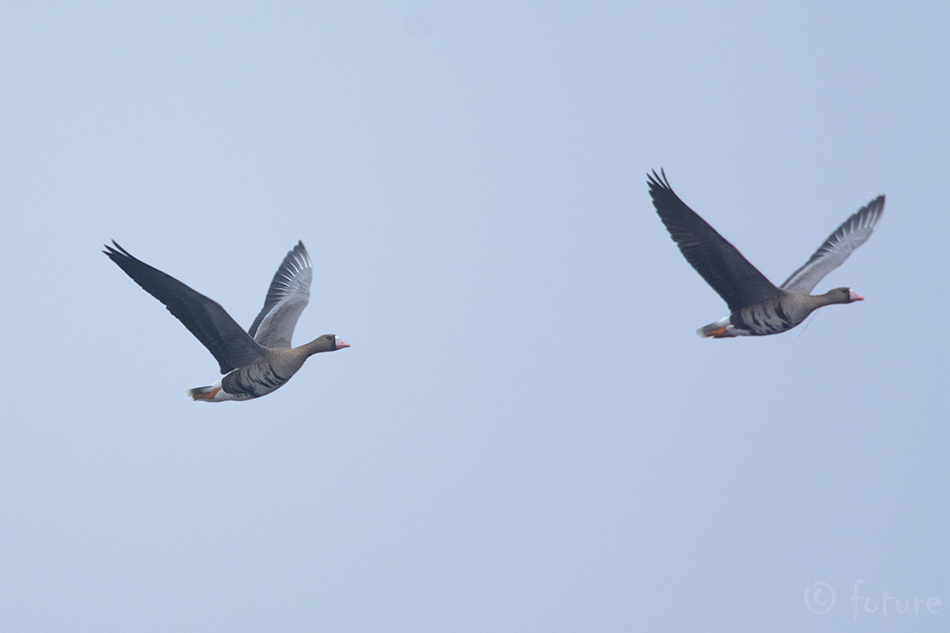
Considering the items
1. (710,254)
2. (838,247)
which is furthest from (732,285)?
(838,247)

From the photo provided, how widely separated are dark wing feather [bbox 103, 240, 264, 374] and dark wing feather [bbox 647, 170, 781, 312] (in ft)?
18.7

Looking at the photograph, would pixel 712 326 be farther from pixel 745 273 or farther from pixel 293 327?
pixel 293 327

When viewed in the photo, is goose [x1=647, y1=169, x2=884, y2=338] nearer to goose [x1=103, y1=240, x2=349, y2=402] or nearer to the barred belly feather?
goose [x1=103, y1=240, x2=349, y2=402]

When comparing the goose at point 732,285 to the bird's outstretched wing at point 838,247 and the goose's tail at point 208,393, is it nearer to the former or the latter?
the bird's outstretched wing at point 838,247

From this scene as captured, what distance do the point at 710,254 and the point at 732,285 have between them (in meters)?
0.63

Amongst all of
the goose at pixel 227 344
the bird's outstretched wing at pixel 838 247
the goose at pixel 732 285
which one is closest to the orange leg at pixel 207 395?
the goose at pixel 227 344

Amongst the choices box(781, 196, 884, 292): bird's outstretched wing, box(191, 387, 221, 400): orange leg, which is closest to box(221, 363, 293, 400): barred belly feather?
box(191, 387, 221, 400): orange leg

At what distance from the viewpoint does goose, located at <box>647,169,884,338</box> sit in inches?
515

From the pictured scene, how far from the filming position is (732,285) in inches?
537

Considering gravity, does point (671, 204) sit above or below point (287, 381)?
above

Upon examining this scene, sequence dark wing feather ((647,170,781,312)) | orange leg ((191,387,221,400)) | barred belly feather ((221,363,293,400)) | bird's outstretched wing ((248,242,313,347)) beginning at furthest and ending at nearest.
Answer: bird's outstretched wing ((248,242,313,347)) → orange leg ((191,387,221,400)) → barred belly feather ((221,363,293,400)) → dark wing feather ((647,170,781,312))

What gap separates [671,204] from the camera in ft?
43.0

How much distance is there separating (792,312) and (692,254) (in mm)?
1638

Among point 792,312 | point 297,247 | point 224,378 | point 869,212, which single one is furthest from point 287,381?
point 869,212
